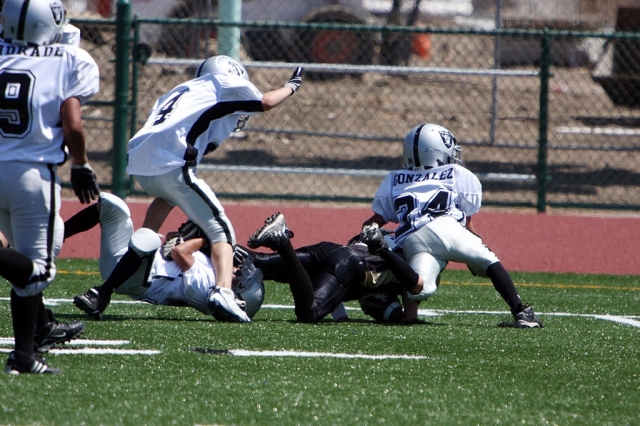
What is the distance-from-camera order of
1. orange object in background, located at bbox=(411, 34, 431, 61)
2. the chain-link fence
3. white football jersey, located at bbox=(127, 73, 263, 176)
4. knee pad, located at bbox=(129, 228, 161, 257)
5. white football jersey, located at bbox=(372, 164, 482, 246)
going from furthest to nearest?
orange object in background, located at bbox=(411, 34, 431, 61) → the chain-link fence → white football jersey, located at bbox=(372, 164, 482, 246) → white football jersey, located at bbox=(127, 73, 263, 176) → knee pad, located at bbox=(129, 228, 161, 257)

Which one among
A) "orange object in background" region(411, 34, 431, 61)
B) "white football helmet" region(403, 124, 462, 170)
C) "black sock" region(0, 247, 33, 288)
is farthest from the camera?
"orange object in background" region(411, 34, 431, 61)

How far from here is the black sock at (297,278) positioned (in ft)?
16.7

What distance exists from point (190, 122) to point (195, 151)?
0.16 meters

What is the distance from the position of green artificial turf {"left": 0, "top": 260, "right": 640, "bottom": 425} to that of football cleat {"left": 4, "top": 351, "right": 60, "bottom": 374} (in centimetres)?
5

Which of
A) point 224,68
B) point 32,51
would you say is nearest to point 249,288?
point 224,68

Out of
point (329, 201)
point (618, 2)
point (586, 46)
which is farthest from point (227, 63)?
point (618, 2)

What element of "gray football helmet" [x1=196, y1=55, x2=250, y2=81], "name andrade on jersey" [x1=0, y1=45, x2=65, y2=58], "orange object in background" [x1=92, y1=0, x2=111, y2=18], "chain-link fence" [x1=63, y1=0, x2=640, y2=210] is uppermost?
"name andrade on jersey" [x1=0, y1=45, x2=65, y2=58]

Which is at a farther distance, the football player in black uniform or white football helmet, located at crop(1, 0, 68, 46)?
the football player in black uniform

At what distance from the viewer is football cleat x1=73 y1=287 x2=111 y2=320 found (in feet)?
16.3

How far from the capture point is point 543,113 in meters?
9.83

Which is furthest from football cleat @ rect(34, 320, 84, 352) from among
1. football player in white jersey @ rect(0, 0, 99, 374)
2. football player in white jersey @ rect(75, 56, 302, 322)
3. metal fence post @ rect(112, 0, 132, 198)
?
metal fence post @ rect(112, 0, 132, 198)

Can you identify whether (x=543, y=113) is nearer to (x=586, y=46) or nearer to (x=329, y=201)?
(x=329, y=201)

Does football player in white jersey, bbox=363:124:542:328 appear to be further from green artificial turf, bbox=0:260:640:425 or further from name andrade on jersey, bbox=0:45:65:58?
name andrade on jersey, bbox=0:45:65:58

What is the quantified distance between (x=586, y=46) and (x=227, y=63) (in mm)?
12340
